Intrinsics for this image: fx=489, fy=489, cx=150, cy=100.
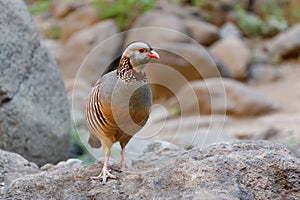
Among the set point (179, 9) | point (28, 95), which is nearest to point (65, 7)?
point (179, 9)

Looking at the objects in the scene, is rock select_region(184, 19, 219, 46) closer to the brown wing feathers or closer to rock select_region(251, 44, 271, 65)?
rock select_region(251, 44, 271, 65)

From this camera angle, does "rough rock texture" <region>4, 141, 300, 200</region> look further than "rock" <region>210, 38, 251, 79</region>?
No

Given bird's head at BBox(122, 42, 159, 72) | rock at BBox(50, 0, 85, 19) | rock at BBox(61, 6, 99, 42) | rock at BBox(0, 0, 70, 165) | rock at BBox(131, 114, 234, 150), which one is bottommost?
bird's head at BBox(122, 42, 159, 72)

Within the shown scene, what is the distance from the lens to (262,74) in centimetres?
1326

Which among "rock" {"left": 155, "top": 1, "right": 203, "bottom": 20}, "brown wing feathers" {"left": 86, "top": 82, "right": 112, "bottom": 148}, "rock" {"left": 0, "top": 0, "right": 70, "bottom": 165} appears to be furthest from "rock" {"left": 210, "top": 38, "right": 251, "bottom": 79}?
"brown wing feathers" {"left": 86, "top": 82, "right": 112, "bottom": 148}

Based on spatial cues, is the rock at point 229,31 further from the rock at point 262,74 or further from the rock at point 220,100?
the rock at point 220,100

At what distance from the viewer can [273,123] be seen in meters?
9.08

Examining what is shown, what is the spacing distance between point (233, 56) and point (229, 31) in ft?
8.01

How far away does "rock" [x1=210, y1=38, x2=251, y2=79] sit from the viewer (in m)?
12.7

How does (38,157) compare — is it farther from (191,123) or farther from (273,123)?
(273,123)

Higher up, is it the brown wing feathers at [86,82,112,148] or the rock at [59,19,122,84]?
the rock at [59,19,122,84]

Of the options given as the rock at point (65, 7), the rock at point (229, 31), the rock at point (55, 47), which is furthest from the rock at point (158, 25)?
the rock at point (65, 7)

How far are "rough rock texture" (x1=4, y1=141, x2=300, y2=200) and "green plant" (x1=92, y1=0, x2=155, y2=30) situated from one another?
10520 millimetres

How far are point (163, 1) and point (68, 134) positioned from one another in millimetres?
10471
